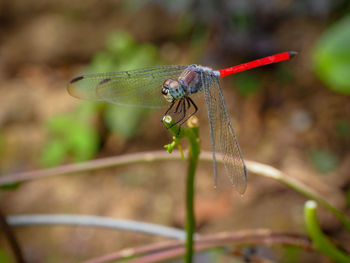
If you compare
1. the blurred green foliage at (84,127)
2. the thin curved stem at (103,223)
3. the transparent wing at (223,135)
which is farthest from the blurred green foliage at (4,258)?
the transparent wing at (223,135)

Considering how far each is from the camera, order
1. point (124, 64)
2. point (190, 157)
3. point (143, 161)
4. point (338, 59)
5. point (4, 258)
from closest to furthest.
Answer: point (190, 157) → point (143, 161) → point (338, 59) → point (4, 258) → point (124, 64)

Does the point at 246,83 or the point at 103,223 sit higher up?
the point at 246,83

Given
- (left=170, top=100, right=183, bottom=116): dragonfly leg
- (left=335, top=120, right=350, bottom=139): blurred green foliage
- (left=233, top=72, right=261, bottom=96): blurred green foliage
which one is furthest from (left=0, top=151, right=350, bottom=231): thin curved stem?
(left=233, top=72, right=261, bottom=96): blurred green foliage

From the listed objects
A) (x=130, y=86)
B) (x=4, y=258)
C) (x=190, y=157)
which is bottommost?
(x=4, y=258)

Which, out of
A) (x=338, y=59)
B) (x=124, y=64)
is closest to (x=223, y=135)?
(x=338, y=59)

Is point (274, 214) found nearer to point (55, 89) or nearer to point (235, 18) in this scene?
point (235, 18)

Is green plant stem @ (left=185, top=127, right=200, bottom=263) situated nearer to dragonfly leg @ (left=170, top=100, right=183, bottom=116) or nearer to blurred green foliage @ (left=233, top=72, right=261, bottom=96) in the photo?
dragonfly leg @ (left=170, top=100, right=183, bottom=116)

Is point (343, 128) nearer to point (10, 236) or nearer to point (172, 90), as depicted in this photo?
point (172, 90)
